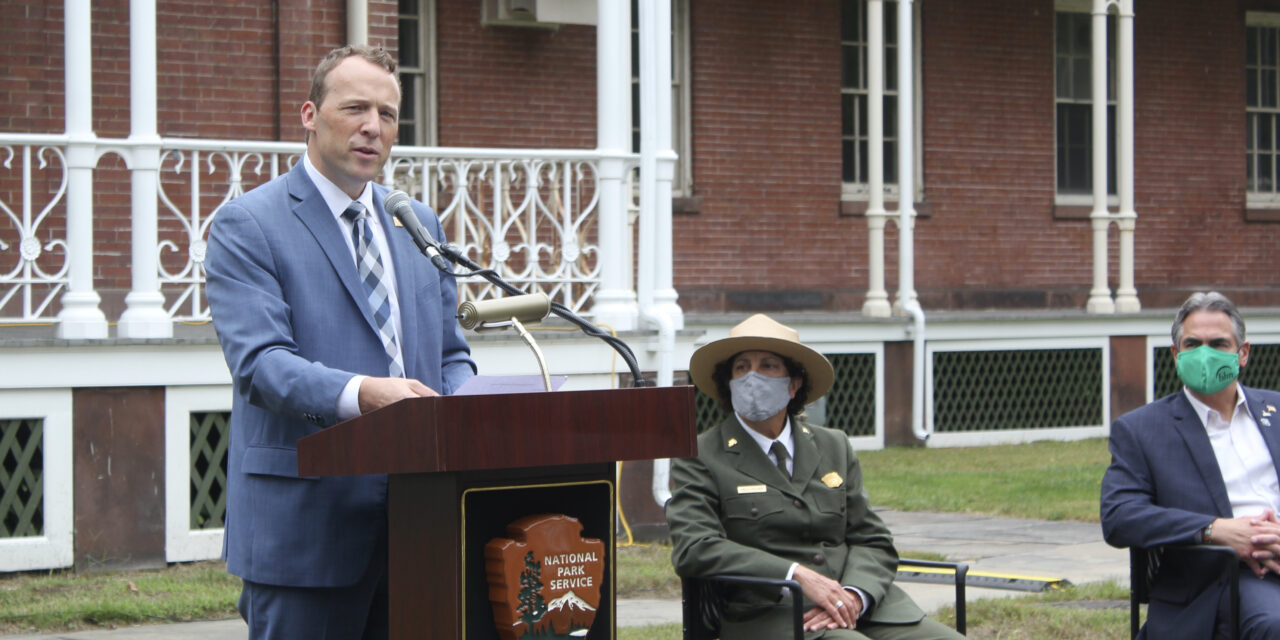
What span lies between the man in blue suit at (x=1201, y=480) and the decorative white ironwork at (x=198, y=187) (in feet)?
16.3

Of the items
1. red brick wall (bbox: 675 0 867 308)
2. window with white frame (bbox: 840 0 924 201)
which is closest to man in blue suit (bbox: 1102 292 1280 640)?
red brick wall (bbox: 675 0 867 308)

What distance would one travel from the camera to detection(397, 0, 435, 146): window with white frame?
1380cm

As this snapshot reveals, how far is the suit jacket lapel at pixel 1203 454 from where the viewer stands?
5.69m

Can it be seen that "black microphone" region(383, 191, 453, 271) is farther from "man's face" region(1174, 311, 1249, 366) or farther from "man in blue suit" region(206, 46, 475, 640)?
"man's face" region(1174, 311, 1249, 366)

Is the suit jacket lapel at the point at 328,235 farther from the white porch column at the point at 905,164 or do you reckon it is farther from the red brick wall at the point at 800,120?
the white porch column at the point at 905,164

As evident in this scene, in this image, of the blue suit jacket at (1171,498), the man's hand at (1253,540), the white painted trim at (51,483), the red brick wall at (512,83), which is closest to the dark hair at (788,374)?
the blue suit jacket at (1171,498)

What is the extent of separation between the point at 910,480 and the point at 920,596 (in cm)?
485

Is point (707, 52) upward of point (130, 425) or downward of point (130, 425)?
upward

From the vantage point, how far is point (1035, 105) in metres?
17.4

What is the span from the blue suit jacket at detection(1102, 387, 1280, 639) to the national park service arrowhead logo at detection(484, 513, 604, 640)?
2666mm

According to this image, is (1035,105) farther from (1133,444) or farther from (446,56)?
(1133,444)

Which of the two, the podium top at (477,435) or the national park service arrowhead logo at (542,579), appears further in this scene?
the national park service arrowhead logo at (542,579)

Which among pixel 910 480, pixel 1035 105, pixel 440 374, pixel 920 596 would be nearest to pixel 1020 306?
pixel 1035 105

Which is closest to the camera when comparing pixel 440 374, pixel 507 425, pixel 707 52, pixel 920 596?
pixel 507 425
